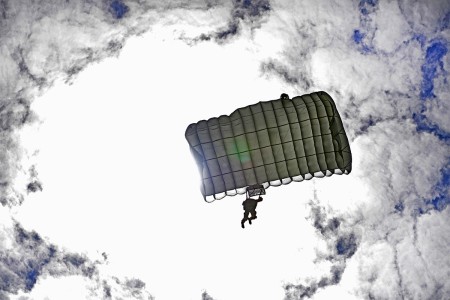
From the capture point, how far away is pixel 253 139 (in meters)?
18.5

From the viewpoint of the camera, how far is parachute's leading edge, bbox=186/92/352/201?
18594 mm

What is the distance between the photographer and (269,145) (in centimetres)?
1870

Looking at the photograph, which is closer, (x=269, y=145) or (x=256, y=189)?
(x=269, y=145)

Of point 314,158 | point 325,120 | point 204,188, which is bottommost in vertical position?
point 204,188

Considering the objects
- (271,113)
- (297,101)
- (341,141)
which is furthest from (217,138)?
(341,141)

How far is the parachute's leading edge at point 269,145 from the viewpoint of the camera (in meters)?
18.6

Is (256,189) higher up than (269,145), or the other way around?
(269,145)

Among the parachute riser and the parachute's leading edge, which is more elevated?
the parachute's leading edge

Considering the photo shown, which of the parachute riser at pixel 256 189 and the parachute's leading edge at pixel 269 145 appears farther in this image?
the parachute riser at pixel 256 189

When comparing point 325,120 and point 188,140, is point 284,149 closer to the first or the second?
point 325,120

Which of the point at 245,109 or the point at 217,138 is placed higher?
the point at 245,109

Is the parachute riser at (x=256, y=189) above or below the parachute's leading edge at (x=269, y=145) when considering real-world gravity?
below

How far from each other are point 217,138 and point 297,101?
155 inches

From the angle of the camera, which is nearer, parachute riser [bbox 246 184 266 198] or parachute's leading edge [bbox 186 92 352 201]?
parachute's leading edge [bbox 186 92 352 201]
